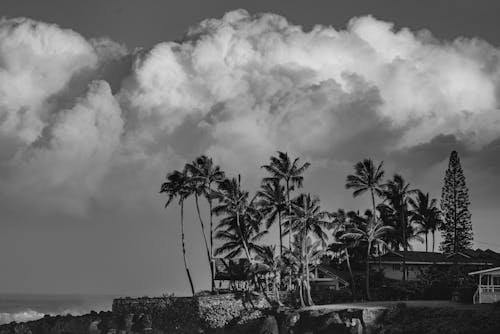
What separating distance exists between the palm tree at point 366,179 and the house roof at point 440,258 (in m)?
11.3

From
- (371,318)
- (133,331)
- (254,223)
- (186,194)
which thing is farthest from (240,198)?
(371,318)

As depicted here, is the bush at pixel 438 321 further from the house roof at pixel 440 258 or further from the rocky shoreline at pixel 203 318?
the house roof at pixel 440 258

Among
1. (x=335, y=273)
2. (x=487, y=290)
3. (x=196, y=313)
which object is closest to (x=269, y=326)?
(x=196, y=313)

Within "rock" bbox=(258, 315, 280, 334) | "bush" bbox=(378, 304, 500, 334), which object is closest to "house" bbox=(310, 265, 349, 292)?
"rock" bbox=(258, 315, 280, 334)

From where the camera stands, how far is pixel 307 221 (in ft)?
265

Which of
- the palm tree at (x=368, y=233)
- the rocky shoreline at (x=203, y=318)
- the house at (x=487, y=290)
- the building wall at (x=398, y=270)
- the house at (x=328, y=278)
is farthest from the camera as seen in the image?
the building wall at (x=398, y=270)

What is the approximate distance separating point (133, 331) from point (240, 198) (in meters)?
15.9

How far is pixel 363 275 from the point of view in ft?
297

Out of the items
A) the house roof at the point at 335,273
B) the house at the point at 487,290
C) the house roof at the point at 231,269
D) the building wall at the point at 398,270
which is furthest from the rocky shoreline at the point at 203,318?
the building wall at the point at 398,270

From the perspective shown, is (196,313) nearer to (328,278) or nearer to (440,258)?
(328,278)

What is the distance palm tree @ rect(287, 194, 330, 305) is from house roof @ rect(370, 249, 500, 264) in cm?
1759

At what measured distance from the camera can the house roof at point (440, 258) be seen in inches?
3821

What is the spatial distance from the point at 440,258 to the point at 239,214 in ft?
92.7

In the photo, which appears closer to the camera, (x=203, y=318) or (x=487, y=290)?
(x=487, y=290)
